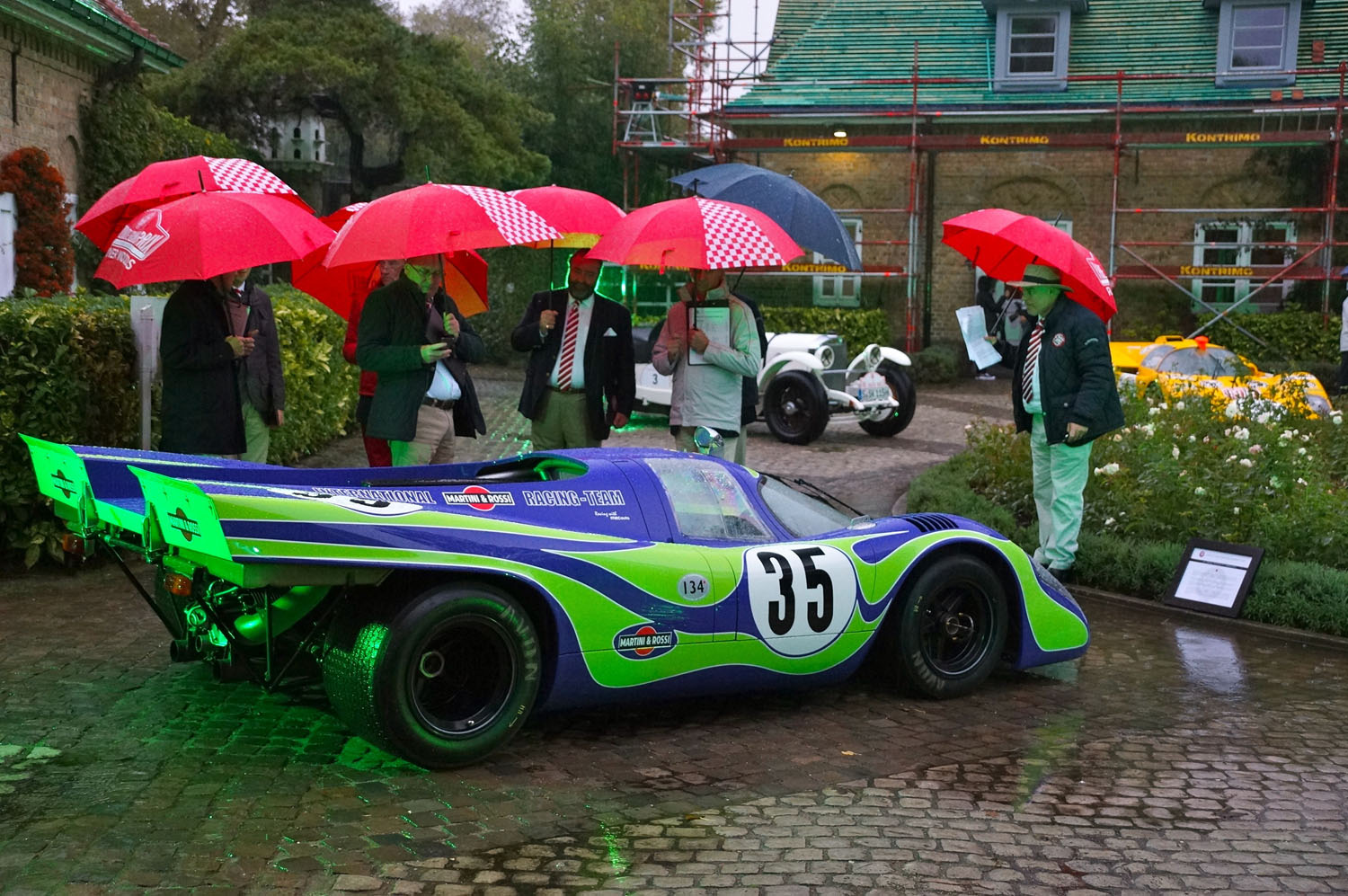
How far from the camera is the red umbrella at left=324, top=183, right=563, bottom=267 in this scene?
6.83m

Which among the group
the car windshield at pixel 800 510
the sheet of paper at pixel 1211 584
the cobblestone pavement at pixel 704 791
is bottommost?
the cobblestone pavement at pixel 704 791

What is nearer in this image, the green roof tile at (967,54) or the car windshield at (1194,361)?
the car windshield at (1194,361)

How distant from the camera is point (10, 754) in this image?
5.17 meters

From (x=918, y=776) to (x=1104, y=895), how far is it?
1105 mm

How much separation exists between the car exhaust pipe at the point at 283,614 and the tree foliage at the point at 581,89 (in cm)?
2783

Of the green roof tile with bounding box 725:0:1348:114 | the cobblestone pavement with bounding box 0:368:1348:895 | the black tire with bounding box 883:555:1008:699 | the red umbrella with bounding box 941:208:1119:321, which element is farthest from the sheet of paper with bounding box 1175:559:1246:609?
the green roof tile with bounding box 725:0:1348:114

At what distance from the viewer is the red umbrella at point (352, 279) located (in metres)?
8.70

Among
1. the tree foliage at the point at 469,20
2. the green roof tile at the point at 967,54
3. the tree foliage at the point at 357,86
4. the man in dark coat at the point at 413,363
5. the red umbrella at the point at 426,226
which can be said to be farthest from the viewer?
the tree foliage at the point at 469,20

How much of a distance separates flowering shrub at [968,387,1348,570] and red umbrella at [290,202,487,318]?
13.5 ft

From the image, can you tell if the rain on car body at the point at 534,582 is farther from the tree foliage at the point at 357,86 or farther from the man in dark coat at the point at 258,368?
the tree foliage at the point at 357,86

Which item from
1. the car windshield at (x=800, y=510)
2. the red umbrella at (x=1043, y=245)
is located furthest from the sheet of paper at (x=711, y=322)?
the car windshield at (x=800, y=510)

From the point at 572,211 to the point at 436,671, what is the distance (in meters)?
4.22

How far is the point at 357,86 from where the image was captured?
2642cm

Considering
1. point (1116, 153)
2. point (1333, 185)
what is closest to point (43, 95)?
point (1116, 153)
